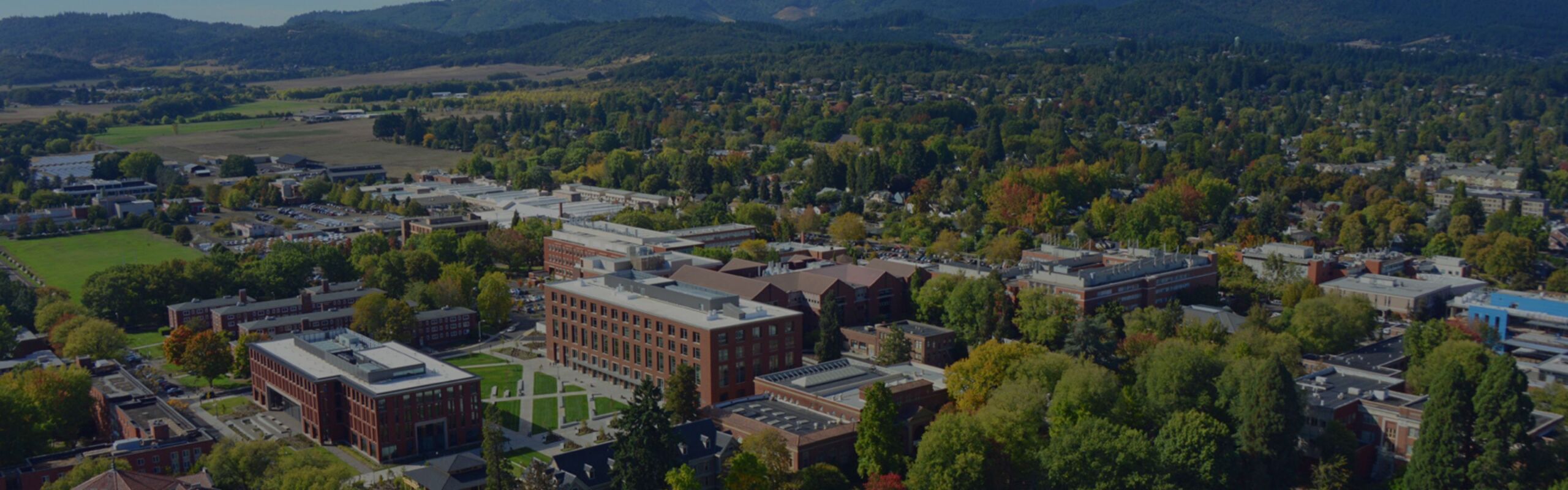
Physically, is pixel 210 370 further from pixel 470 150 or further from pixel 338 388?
pixel 470 150

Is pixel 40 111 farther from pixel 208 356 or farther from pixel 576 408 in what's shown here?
pixel 576 408

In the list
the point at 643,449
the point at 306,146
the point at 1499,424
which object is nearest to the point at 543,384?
the point at 643,449

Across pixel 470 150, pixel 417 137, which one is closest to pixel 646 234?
pixel 470 150

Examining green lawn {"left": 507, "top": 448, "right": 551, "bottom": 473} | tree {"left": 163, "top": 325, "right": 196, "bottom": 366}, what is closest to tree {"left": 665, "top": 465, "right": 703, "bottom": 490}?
green lawn {"left": 507, "top": 448, "right": 551, "bottom": 473}

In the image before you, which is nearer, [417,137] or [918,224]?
[918,224]

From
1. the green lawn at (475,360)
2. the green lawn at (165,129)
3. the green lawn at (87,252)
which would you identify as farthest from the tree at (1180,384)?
the green lawn at (165,129)

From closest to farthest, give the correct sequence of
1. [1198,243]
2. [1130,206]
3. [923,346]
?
[923,346]
[1198,243]
[1130,206]
